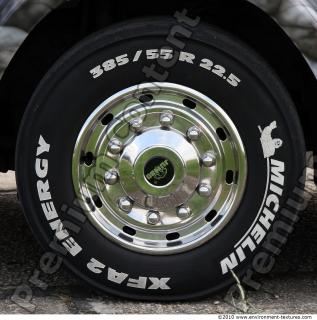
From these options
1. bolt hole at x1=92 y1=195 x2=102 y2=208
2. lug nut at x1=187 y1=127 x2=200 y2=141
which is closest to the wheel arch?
lug nut at x1=187 y1=127 x2=200 y2=141

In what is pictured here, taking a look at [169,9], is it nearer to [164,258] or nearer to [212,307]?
[164,258]

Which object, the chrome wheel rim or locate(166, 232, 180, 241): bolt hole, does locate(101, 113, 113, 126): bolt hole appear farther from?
locate(166, 232, 180, 241): bolt hole

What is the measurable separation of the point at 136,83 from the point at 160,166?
315 mm

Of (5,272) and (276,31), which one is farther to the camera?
(5,272)

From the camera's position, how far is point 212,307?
3012mm

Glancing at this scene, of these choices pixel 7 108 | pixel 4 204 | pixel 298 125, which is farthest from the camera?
pixel 4 204

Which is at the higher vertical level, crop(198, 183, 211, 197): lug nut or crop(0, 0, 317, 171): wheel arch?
crop(0, 0, 317, 171): wheel arch

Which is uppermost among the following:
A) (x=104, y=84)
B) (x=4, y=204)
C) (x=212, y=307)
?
(x=104, y=84)

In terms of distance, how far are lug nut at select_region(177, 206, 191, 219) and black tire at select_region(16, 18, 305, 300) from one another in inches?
5.1

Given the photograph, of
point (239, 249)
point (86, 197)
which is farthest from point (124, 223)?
point (239, 249)

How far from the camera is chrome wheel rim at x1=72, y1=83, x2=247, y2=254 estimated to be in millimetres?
2980

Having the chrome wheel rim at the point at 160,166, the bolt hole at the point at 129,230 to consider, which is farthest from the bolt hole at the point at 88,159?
the bolt hole at the point at 129,230

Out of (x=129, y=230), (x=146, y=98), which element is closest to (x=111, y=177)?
(x=129, y=230)

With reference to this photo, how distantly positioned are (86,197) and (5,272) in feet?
2.10
